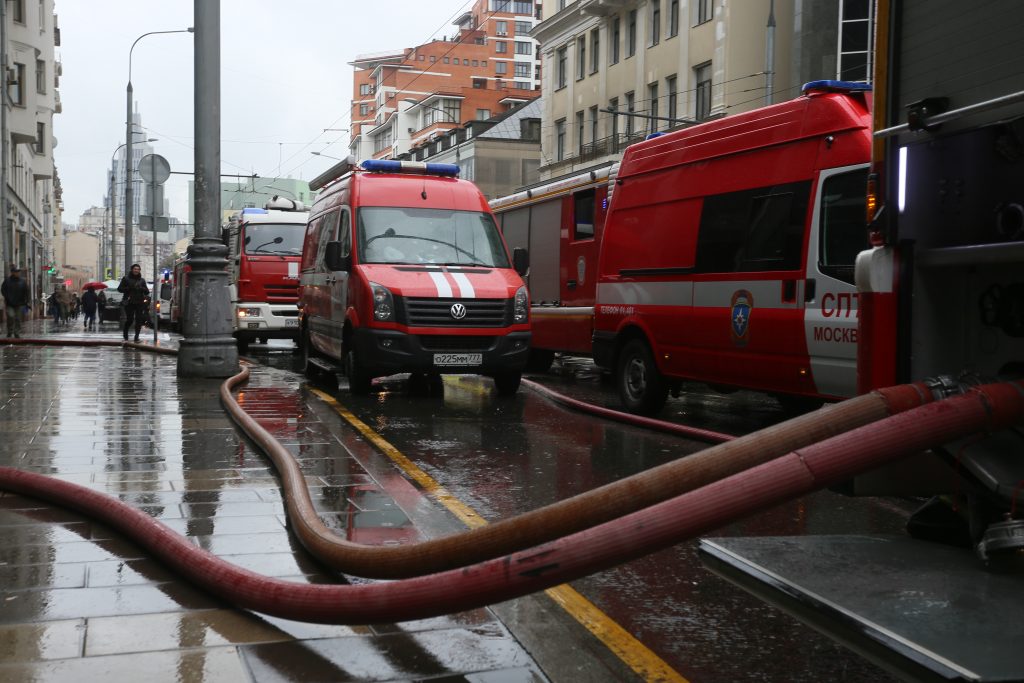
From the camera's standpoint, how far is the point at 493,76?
379 feet

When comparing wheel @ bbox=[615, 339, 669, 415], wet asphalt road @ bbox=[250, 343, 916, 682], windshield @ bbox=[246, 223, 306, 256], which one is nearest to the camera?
wet asphalt road @ bbox=[250, 343, 916, 682]

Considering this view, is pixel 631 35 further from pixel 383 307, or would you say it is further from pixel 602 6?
pixel 383 307

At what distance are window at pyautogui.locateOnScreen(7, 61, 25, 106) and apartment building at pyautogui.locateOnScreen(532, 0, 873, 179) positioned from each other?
2087cm

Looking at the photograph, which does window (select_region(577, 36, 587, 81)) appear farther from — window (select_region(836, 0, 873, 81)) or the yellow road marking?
the yellow road marking

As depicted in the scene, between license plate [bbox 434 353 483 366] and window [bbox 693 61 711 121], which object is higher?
window [bbox 693 61 711 121]

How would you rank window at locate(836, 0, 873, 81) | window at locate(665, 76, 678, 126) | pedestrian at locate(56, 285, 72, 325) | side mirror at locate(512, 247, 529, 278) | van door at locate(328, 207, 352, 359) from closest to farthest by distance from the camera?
van door at locate(328, 207, 352, 359) → side mirror at locate(512, 247, 529, 278) → window at locate(836, 0, 873, 81) → window at locate(665, 76, 678, 126) → pedestrian at locate(56, 285, 72, 325)

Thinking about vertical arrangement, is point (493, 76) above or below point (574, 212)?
above

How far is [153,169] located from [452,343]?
341 inches

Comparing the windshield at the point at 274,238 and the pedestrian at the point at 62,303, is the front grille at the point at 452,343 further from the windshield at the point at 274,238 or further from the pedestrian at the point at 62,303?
the pedestrian at the point at 62,303

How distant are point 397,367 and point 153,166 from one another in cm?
852

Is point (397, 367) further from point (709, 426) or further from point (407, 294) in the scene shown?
point (709, 426)

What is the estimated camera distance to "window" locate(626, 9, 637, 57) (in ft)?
150

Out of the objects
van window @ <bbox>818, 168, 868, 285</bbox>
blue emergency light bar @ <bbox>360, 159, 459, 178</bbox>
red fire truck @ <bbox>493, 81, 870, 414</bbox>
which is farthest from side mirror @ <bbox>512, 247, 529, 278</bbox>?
van window @ <bbox>818, 168, 868, 285</bbox>

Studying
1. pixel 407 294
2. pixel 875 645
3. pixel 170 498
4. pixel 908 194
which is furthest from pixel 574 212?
pixel 875 645
